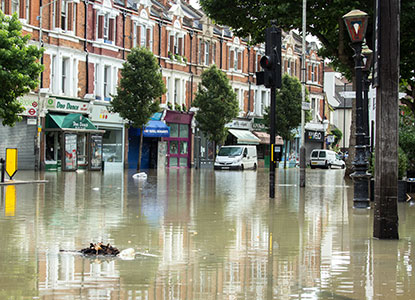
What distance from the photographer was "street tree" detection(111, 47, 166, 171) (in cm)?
4419

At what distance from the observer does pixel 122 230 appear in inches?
436

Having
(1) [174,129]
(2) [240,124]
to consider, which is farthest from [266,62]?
(2) [240,124]

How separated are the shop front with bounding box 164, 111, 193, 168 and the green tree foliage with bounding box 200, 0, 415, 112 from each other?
22.5 m

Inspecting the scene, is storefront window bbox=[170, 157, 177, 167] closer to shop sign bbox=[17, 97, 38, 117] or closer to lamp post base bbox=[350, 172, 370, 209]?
shop sign bbox=[17, 97, 38, 117]

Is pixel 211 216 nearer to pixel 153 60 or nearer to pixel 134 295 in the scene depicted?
pixel 134 295

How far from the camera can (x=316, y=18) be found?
90.1 feet

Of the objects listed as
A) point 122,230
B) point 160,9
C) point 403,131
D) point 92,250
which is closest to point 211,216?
point 122,230

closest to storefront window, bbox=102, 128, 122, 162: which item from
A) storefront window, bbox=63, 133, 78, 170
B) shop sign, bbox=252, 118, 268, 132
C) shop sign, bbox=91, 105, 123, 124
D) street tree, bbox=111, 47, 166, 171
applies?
shop sign, bbox=91, 105, 123, 124

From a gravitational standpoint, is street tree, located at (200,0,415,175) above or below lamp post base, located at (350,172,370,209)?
above

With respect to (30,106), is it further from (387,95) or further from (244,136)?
(387,95)

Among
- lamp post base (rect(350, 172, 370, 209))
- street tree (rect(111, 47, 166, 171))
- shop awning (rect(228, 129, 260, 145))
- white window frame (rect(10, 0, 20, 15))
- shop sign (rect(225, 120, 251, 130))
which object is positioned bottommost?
lamp post base (rect(350, 172, 370, 209))

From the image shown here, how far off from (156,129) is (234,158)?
6.30m

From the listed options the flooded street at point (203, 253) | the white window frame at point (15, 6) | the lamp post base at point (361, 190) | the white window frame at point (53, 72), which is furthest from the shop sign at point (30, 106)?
the lamp post base at point (361, 190)

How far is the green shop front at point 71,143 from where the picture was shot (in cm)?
4037
